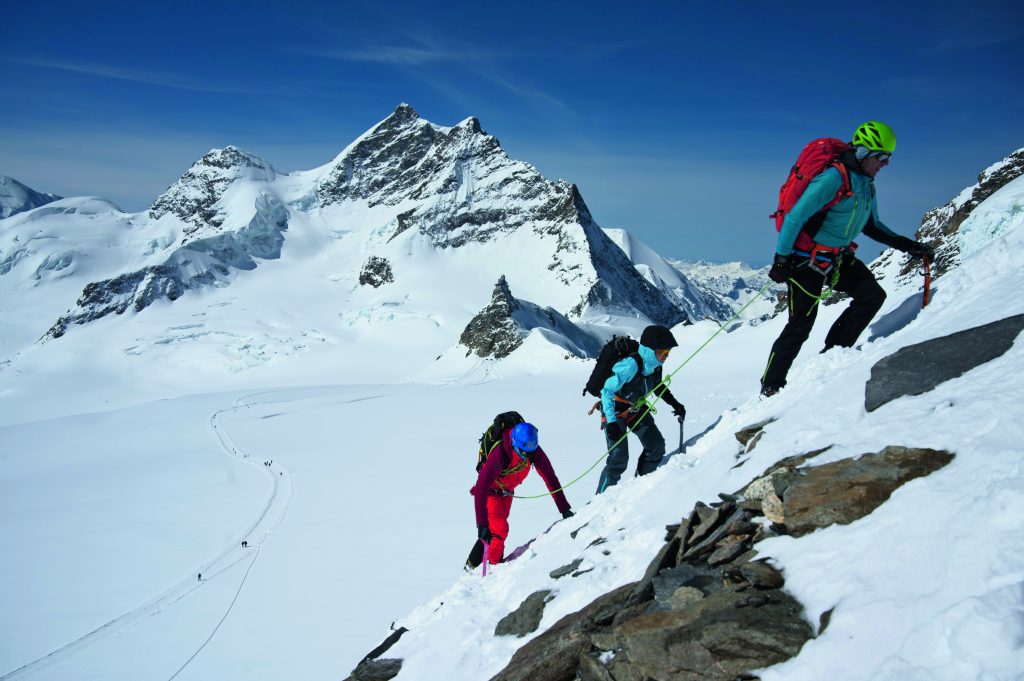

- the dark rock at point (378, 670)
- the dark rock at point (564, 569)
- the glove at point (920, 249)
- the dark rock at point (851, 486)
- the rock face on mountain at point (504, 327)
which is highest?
the rock face on mountain at point (504, 327)

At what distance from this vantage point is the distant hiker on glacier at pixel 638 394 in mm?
8273

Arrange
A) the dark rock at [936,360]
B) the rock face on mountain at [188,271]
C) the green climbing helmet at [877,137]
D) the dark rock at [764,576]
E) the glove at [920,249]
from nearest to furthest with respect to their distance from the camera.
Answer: the dark rock at [764,576], the dark rock at [936,360], the green climbing helmet at [877,137], the glove at [920,249], the rock face on mountain at [188,271]

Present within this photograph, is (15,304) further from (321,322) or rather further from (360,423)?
(360,423)

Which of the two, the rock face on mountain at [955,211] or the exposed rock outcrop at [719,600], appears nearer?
the exposed rock outcrop at [719,600]

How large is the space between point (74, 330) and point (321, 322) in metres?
39.6

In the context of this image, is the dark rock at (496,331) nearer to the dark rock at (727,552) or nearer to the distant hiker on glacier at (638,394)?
the distant hiker on glacier at (638,394)

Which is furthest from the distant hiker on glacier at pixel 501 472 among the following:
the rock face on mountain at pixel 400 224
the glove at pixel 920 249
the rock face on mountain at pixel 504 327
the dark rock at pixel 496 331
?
the rock face on mountain at pixel 400 224

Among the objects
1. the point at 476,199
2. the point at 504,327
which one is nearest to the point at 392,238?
the point at 476,199

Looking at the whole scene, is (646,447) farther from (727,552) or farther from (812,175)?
(727,552)

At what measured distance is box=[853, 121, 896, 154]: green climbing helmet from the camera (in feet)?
20.1

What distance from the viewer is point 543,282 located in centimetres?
9806

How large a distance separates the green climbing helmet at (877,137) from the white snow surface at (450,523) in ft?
5.56

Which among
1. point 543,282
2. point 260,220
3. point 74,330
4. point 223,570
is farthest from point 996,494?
point 260,220

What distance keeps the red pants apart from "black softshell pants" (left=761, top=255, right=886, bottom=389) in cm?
381
